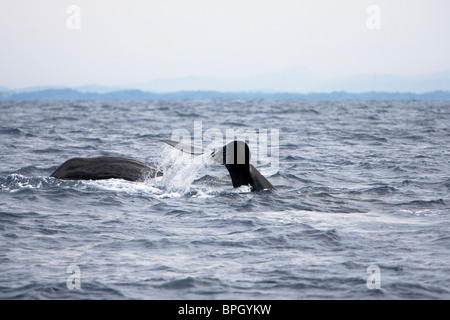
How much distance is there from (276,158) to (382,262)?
1183 cm

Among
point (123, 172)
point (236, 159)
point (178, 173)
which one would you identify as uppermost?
point (236, 159)

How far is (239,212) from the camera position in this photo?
9.88 metres

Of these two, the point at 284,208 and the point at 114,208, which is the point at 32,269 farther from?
the point at 284,208
